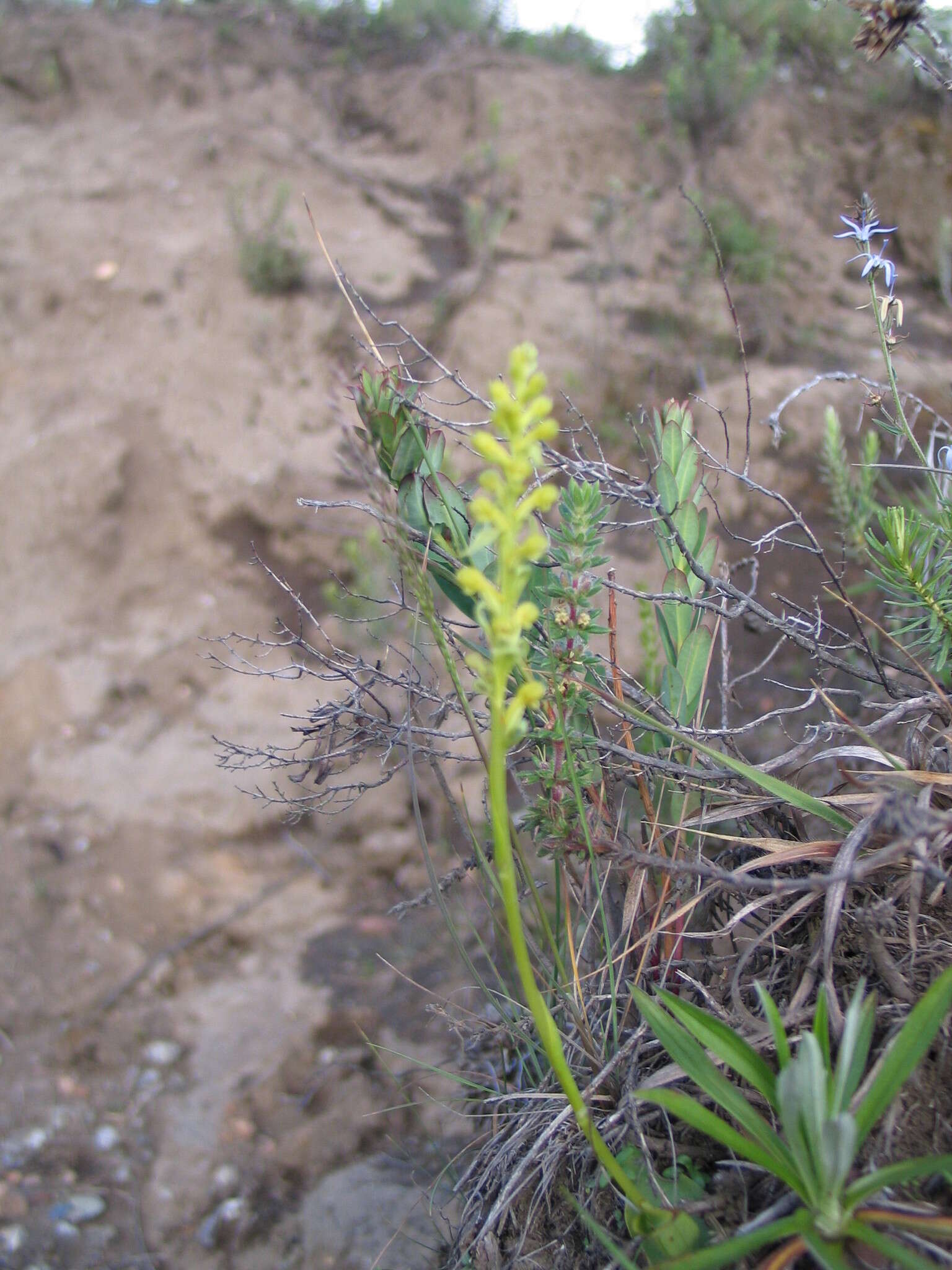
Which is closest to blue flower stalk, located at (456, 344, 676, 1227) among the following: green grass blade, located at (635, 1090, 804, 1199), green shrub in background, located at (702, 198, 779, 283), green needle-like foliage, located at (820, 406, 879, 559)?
green grass blade, located at (635, 1090, 804, 1199)

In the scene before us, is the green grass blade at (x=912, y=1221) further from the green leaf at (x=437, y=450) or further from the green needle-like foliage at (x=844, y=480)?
the green needle-like foliage at (x=844, y=480)

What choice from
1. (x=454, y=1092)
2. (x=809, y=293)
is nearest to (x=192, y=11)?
(x=809, y=293)

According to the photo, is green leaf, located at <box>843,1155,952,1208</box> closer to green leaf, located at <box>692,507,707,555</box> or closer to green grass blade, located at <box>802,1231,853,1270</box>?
green grass blade, located at <box>802,1231,853,1270</box>

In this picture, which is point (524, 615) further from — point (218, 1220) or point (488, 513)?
Result: point (218, 1220)

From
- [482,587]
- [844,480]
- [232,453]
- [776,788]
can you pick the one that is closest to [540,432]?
[482,587]

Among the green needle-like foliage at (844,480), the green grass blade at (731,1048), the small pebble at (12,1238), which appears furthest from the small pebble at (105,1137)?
the green needle-like foliage at (844,480)
